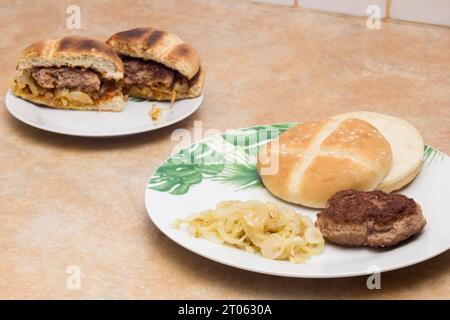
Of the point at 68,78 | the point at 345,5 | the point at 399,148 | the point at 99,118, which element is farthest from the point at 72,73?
the point at 345,5

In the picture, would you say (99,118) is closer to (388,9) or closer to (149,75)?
(149,75)

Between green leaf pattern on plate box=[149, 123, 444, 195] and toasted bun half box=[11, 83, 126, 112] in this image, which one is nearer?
green leaf pattern on plate box=[149, 123, 444, 195]

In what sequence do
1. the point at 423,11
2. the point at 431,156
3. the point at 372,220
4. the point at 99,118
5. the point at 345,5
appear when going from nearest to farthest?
the point at 372,220 → the point at 431,156 → the point at 99,118 → the point at 423,11 → the point at 345,5

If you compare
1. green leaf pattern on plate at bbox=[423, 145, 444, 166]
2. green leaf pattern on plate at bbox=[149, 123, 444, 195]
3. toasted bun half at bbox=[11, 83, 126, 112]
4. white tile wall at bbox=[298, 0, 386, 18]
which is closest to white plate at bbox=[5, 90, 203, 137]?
toasted bun half at bbox=[11, 83, 126, 112]

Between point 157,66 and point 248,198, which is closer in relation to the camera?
point 248,198

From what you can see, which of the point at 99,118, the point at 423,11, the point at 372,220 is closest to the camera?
the point at 372,220

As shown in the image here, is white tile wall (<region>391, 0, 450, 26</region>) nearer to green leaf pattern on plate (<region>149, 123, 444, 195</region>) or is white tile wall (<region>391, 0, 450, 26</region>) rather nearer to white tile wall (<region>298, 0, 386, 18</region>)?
white tile wall (<region>298, 0, 386, 18</region>)
